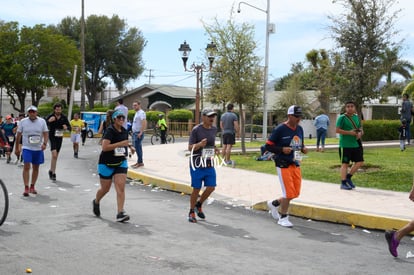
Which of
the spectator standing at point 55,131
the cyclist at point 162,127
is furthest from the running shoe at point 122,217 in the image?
the cyclist at point 162,127

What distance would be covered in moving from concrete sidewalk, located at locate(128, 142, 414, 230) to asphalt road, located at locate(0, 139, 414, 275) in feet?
0.86

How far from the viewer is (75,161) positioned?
19422 millimetres

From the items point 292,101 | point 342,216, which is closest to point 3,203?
point 342,216

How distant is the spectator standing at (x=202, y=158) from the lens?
8.73 metres

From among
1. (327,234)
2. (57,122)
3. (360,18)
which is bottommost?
(327,234)

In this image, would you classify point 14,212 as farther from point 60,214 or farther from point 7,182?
point 7,182

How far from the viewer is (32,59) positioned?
55062 mm

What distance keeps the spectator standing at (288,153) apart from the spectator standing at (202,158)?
36.5 inches

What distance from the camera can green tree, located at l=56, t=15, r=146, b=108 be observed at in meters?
70.8

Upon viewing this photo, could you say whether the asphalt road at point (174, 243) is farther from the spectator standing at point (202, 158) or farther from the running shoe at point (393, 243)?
the spectator standing at point (202, 158)

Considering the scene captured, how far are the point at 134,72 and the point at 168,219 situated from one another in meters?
65.6

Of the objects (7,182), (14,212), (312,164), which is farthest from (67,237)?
(312,164)

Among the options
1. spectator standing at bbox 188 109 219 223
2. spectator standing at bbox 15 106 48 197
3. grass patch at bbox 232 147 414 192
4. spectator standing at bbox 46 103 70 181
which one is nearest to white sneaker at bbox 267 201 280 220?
spectator standing at bbox 188 109 219 223

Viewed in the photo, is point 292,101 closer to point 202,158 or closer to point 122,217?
point 202,158
